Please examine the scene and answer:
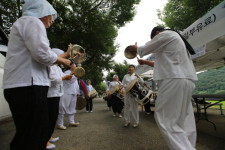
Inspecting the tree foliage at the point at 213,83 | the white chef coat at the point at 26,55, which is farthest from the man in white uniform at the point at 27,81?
the tree foliage at the point at 213,83

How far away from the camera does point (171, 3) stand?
1507cm

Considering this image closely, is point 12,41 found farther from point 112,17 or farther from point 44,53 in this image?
point 112,17

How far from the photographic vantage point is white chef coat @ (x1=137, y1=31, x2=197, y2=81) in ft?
7.86

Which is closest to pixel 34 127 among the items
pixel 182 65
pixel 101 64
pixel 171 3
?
pixel 182 65

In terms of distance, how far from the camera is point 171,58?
8.16 feet

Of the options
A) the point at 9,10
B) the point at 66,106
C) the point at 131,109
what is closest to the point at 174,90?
the point at 131,109

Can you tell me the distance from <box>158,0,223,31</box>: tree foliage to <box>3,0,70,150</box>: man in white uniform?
1370 cm

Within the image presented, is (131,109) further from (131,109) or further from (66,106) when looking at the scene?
(66,106)

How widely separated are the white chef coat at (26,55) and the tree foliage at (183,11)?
13662 millimetres

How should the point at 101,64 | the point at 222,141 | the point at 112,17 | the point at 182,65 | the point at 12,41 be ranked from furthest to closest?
1. the point at 101,64
2. the point at 112,17
3. the point at 222,141
4. the point at 182,65
5. the point at 12,41

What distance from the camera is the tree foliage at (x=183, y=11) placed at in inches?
485

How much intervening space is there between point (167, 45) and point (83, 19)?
12.4 m

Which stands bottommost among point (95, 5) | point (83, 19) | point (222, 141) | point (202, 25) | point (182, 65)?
point (222, 141)

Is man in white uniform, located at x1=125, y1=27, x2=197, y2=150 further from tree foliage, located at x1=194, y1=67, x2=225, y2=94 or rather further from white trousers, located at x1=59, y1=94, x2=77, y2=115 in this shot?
tree foliage, located at x1=194, y1=67, x2=225, y2=94
